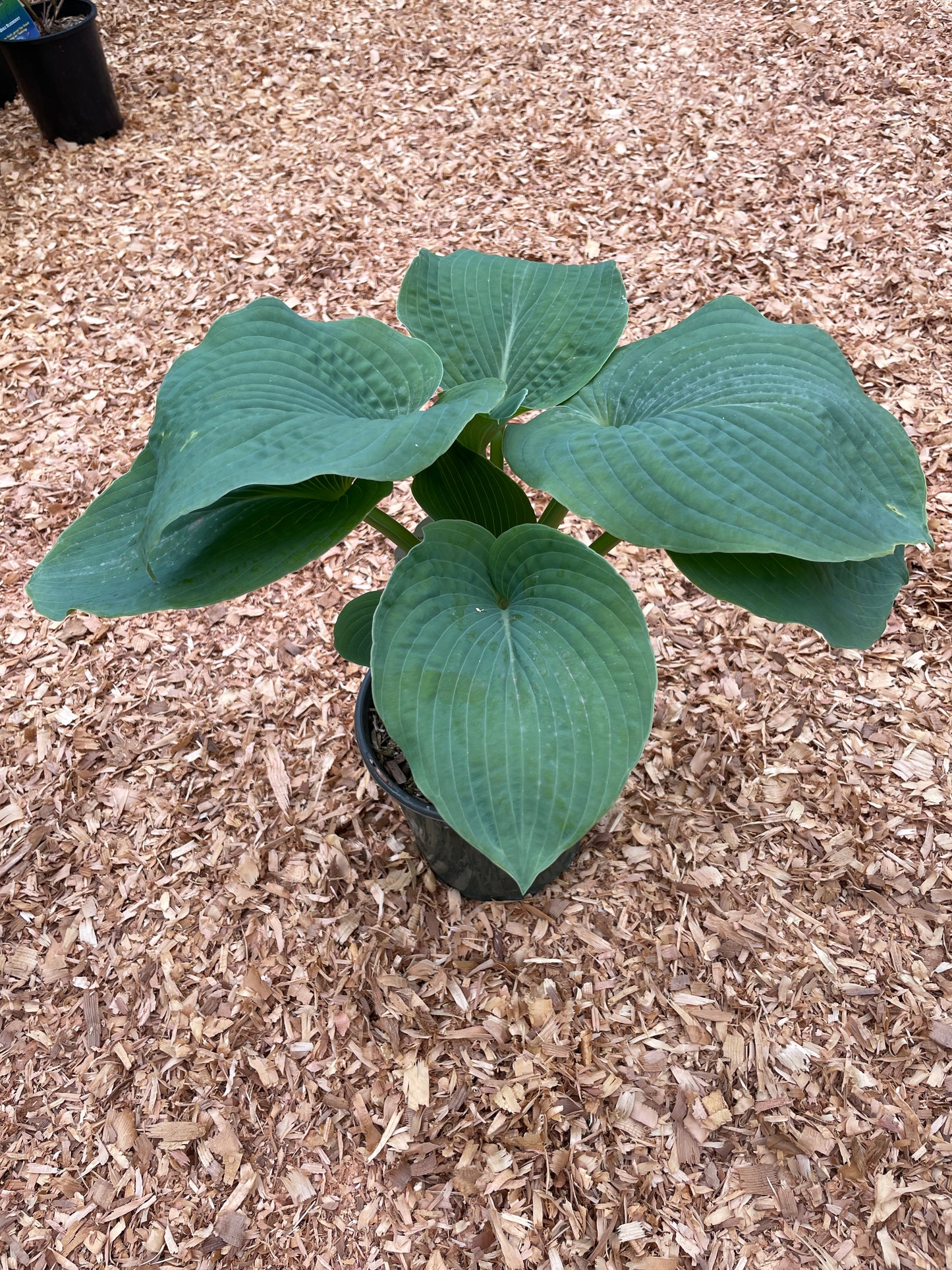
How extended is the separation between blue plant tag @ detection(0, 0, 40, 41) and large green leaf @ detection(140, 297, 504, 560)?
227 centimetres

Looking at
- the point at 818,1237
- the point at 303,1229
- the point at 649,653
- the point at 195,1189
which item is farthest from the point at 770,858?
the point at 195,1189

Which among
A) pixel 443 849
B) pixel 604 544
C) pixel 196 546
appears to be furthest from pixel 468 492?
pixel 443 849

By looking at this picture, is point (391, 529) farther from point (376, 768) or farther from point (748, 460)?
point (748, 460)

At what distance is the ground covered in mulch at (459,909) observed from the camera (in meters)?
1.18

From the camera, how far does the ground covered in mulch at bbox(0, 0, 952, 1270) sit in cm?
118

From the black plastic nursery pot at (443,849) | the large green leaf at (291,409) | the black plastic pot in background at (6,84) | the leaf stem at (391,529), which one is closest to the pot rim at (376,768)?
the black plastic nursery pot at (443,849)

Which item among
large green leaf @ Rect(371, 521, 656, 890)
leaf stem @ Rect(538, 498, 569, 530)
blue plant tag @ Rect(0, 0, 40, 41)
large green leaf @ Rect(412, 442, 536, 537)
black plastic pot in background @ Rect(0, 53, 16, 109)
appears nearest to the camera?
large green leaf @ Rect(371, 521, 656, 890)

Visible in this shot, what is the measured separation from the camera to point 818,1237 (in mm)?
1138

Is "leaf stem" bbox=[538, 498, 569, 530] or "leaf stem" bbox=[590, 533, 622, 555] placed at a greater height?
"leaf stem" bbox=[538, 498, 569, 530]

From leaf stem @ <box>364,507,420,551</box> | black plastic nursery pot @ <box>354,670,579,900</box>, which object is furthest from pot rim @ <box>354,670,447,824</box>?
leaf stem @ <box>364,507,420,551</box>

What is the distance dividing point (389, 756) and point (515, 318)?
641 millimetres

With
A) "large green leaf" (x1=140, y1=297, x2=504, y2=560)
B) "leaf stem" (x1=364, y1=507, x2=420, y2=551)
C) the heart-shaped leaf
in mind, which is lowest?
the heart-shaped leaf

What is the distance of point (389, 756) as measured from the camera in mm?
1320

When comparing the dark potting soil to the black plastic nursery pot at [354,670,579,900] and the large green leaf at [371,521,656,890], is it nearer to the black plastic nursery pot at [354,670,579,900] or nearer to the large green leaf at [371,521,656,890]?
the black plastic nursery pot at [354,670,579,900]
